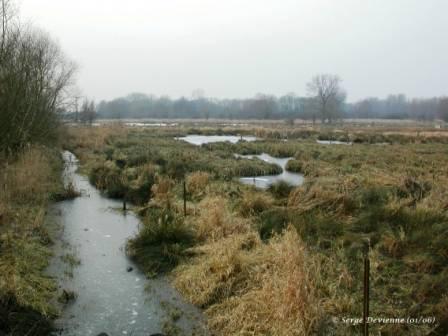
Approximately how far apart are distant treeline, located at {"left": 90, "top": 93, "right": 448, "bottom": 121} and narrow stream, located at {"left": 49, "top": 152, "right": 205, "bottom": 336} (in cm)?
8945

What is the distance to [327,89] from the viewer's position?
287ft

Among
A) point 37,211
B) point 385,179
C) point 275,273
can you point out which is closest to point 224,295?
point 275,273

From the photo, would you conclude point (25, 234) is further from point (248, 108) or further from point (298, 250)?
point (248, 108)

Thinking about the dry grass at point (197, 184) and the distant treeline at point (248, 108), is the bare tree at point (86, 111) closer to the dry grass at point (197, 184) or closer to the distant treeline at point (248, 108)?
the dry grass at point (197, 184)

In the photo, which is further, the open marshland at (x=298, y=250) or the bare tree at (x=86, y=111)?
the bare tree at (x=86, y=111)

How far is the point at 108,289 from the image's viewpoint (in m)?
6.54

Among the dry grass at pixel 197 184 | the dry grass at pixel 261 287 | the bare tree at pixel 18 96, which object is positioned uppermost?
the bare tree at pixel 18 96

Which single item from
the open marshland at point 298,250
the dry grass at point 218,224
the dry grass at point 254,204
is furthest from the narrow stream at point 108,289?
the dry grass at point 254,204

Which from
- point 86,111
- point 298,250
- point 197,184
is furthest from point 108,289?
point 86,111

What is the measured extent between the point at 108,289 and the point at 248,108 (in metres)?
118

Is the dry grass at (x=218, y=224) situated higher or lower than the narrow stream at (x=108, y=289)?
higher

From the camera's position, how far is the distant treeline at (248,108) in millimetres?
110500

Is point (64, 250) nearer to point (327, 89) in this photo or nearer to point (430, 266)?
point (430, 266)

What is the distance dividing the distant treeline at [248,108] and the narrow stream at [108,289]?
89.4 m
